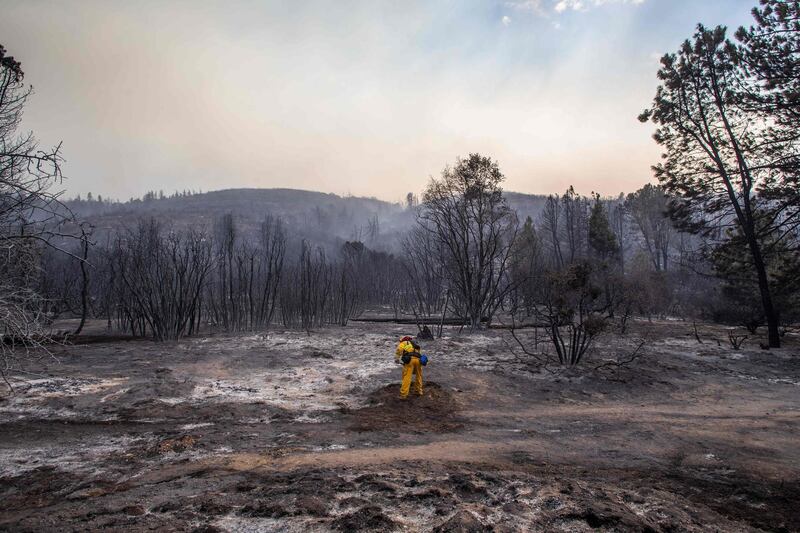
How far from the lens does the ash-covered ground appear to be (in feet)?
11.1

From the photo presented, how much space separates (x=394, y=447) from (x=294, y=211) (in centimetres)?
13115

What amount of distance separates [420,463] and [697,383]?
7592 mm

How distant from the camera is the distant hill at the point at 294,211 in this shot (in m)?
93.1

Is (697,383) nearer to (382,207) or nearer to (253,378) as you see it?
(253,378)

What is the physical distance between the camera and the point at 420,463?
456 cm

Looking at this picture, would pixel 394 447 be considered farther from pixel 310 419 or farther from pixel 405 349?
pixel 405 349

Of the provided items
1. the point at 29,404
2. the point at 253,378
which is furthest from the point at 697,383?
the point at 29,404

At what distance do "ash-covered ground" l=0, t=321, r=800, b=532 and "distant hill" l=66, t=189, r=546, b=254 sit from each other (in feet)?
261

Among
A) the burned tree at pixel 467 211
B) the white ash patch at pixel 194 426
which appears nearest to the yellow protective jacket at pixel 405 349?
the white ash patch at pixel 194 426

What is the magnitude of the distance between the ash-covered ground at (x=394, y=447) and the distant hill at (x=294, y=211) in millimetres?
79679

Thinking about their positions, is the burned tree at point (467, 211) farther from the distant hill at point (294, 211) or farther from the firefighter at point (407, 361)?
the distant hill at point (294, 211)

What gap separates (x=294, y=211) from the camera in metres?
130

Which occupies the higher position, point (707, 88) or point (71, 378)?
point (707, 88)

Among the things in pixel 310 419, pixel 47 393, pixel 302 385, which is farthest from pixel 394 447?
pixel 47 393
